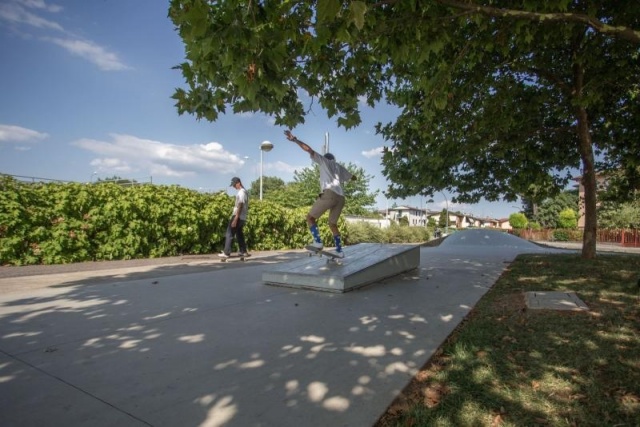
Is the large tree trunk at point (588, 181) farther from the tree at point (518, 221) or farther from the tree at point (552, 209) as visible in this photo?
the tree at point (552, 209)

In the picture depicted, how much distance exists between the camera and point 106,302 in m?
4.84

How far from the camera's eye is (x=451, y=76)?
23.2 ft

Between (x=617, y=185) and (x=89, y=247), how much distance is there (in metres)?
14.4

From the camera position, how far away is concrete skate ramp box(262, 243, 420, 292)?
19.5 feet

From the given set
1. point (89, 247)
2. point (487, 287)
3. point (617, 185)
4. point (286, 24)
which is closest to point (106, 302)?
point (286, 24)

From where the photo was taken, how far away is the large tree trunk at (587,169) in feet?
29.1

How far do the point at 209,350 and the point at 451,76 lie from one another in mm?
6510

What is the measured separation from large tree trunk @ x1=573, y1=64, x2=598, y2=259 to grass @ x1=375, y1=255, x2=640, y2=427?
5375 mm

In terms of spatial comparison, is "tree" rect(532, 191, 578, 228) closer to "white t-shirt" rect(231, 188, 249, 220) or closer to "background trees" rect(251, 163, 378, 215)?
"background trees" rect(251, 163, 378, 215)

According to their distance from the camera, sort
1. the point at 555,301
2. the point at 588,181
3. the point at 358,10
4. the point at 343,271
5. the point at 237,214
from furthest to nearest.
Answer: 1. the point at 237,214
2. the point at 588,181
3. the point at 343,271
4. the point at 555,301
5. the point at 358,10

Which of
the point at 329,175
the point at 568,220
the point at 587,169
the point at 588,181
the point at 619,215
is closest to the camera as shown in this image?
the point at 329,175

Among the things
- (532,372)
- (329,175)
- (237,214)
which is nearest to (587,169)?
(329,175)

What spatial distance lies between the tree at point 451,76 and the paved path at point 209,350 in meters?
2.48

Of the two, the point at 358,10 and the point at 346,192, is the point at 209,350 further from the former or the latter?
the point at 346,192
